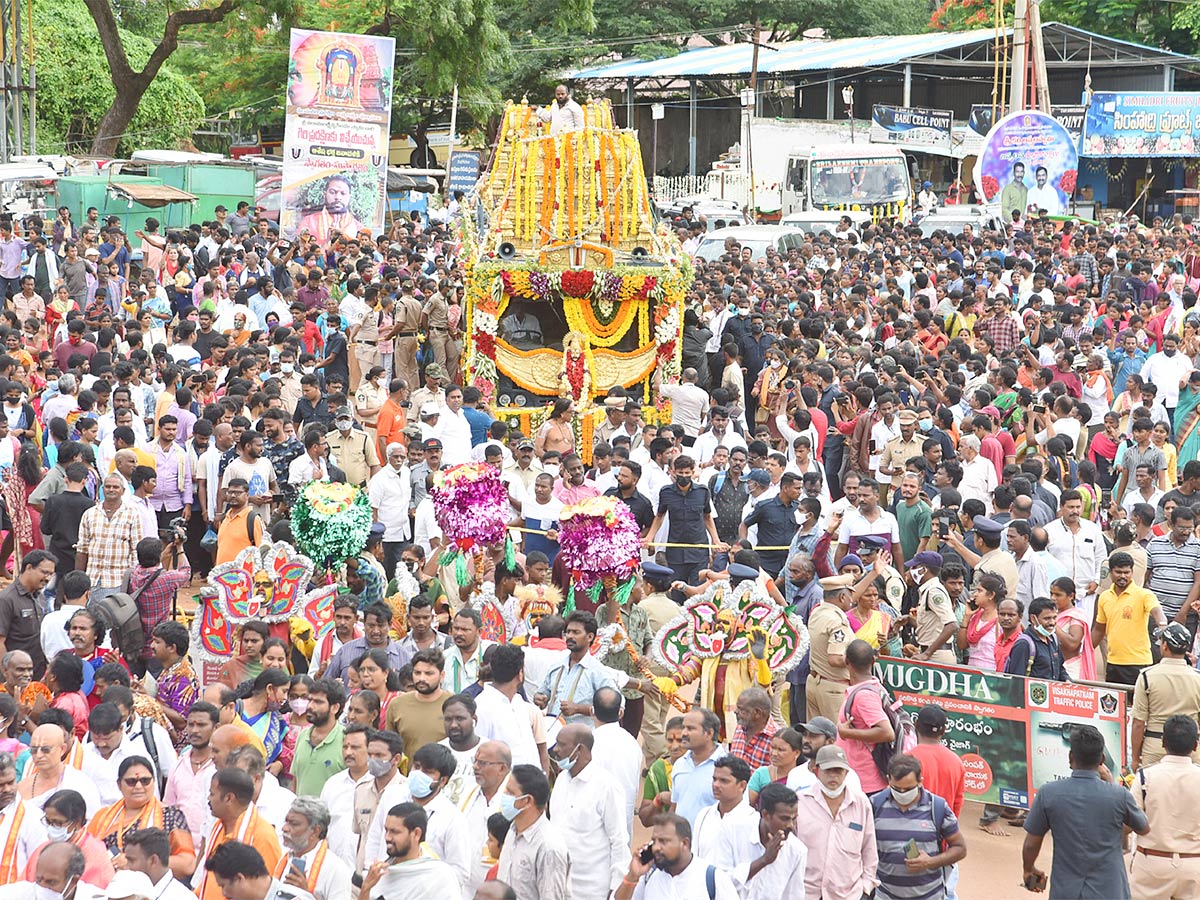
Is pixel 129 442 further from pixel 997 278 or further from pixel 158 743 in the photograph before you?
pixel 997 278

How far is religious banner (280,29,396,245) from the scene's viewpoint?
78.2 feet

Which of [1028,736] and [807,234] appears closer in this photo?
[1028,736]

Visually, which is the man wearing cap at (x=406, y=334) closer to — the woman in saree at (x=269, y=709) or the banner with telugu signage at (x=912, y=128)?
the woman in saree at (x=269, y=709)

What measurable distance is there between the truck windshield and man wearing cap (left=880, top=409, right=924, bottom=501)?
2122 centimetres

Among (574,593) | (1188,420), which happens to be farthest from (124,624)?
(1188,420)

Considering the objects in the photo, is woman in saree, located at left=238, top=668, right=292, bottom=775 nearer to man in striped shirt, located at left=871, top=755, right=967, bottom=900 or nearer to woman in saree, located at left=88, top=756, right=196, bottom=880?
woman in saree, located at left=88, top=756, right=196, bottom=880

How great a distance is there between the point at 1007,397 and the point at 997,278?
7.56 meters

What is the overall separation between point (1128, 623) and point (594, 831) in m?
4.06

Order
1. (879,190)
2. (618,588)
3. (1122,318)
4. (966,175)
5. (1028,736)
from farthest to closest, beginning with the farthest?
(966,175), (879,190), (1122,318), (618,588), (1028,736)

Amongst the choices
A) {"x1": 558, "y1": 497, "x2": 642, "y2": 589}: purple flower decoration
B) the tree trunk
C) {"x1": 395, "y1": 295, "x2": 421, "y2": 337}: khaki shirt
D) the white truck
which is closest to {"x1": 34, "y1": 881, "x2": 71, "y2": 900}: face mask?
{"x1": 558, "y1": 497, "x2": 642, "y2": 589}: purple flower decoration

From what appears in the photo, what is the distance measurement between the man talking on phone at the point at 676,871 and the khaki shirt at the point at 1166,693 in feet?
9.81

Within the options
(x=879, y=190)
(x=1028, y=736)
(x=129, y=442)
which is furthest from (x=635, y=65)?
(x=1028, y=736)

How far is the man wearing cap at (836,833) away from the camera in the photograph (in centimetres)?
713

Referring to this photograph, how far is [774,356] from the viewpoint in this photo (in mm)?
15969
